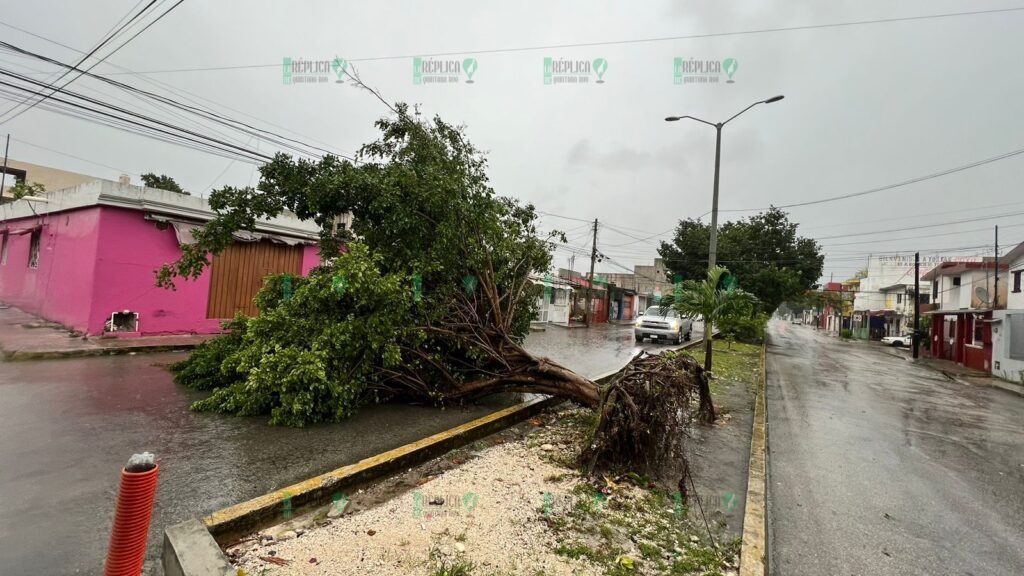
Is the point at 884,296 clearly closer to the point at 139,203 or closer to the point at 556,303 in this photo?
the point at 556,303

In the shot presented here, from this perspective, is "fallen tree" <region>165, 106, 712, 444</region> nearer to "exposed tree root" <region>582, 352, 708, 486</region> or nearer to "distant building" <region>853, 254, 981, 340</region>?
"exposed tree root" <region>582, 352, 708, 486</region>

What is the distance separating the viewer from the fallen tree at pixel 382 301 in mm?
5027

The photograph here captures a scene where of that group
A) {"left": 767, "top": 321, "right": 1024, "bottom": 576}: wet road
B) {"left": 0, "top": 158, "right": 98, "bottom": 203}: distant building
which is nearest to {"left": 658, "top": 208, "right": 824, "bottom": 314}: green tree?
{"left": 767, "top": 321, "right": 1024, "bottom": 576}: wet road

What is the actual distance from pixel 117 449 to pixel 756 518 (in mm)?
5781

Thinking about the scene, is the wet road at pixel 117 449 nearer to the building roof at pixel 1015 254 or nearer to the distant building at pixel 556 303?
the distant building at pixel 556 303

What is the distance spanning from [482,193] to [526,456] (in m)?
4.03

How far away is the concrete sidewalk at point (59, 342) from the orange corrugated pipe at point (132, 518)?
854 centimetres

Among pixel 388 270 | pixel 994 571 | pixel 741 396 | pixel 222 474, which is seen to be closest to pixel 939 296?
pixel 741 396

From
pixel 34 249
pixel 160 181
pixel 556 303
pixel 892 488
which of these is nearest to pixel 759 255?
pixel 556 303

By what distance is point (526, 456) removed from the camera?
4.64m

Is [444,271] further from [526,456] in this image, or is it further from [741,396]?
[741,396]

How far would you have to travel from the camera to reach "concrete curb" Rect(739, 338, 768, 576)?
9.46 ft

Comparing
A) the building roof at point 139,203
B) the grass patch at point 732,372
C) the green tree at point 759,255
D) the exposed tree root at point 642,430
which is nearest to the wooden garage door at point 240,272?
the building roof at point 139,203

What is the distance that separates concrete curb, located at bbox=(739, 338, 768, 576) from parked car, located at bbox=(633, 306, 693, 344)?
13076mm
